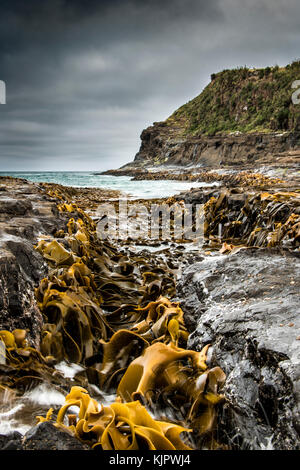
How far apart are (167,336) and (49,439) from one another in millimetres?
1170

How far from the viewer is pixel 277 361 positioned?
46.3 inches

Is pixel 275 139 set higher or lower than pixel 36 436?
higher

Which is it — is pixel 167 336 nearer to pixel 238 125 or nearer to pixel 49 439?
pixel 49 439

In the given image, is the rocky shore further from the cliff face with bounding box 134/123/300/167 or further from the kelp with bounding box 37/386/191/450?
the cliff face with bounding box 134/123/300/167

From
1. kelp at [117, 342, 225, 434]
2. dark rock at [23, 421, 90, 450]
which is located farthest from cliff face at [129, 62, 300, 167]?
dark rock at [23, 421, 90, 450]

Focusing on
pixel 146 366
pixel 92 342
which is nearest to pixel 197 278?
pixel 92 342

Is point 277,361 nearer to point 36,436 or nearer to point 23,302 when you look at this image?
point 36,436

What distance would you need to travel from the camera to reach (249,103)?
39219 millimetres

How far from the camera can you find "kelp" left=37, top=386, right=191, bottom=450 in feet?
3.19

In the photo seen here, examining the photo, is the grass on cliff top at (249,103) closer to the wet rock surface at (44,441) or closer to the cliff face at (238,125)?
the cliff face at (238,125)

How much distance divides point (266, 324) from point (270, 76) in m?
47.2

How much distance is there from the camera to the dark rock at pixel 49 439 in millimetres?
861

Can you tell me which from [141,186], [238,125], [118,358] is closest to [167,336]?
[118,358]

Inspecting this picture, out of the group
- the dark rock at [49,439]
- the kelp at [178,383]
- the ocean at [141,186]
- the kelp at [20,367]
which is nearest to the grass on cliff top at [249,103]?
the ocean at [141,186]
